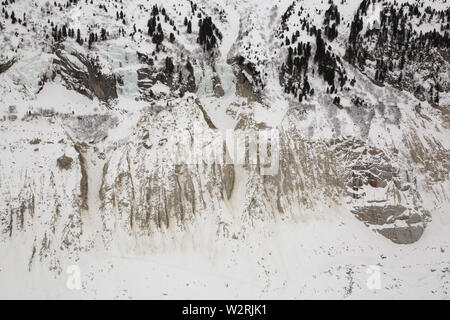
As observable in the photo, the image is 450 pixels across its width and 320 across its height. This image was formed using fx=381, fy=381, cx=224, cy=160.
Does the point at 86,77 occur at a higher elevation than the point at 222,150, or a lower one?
higher

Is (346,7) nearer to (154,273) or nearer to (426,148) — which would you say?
(426,148)

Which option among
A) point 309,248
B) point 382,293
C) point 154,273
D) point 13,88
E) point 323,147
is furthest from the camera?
point 323,147

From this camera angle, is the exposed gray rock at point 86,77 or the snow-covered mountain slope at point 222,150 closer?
the snow-covered mountain slope at point 222,150

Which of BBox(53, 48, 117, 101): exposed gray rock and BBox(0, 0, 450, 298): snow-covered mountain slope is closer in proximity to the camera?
BBox(0, 0, 450, 298): snow-covered mountain slope

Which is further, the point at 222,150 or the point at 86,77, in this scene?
the point at 86,77

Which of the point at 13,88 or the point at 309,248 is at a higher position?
the point at 13,88
